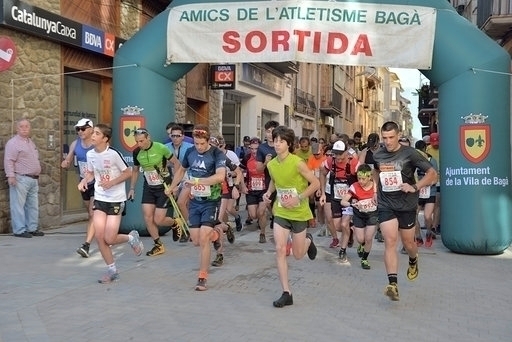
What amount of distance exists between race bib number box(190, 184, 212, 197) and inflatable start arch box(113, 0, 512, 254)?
3488mm

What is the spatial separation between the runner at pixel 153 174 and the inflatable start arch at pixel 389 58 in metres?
1.68

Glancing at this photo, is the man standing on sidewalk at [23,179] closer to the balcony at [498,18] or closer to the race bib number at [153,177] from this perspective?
the race bib number at [153,177]

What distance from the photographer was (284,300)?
20.3 feet

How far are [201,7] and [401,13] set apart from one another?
9.81ft


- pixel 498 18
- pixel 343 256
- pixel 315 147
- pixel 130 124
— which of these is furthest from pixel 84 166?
pixel 498 18

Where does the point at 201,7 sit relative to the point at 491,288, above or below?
above

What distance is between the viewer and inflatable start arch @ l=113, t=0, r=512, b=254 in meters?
9.34

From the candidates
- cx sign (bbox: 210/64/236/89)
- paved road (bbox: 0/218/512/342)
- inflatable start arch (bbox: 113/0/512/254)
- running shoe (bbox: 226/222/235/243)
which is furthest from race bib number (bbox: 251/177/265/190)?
cx sign (bbox: 210/64/236/89)

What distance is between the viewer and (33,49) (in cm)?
1118

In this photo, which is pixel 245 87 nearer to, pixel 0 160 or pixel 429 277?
pixel 0 160

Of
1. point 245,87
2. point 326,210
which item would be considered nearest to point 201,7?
point 326,210

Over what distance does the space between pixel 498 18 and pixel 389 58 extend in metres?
6.31

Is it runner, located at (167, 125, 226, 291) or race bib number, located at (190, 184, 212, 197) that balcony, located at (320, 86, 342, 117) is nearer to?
runner, located at (167, 125, 226, 291)

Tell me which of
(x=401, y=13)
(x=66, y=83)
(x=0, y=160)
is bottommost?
(x=0, y=160)
